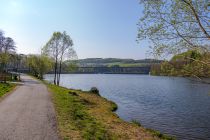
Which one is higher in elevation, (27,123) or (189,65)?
(189,65)

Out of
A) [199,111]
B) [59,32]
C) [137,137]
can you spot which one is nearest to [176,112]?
[199,111]

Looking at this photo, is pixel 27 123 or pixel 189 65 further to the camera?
pixel 27 123

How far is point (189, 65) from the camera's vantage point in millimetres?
11695

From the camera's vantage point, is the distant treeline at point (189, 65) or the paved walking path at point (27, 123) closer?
the distant treeline at point (189, 65)

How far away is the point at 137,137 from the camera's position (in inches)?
626

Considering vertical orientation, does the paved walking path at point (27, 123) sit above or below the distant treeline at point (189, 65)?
below

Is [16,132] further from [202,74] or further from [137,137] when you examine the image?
[202,74]

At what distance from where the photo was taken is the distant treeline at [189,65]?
439 inches

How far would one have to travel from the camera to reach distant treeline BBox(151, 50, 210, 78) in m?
11.1

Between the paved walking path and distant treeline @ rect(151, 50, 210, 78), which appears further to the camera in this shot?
the paved walking path

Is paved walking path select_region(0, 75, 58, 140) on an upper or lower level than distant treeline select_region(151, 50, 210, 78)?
lower

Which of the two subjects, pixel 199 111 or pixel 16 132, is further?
pixel 199 111

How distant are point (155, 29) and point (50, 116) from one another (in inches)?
373

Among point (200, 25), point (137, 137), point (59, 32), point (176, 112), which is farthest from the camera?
point (59, 32)
